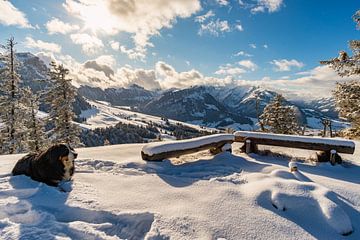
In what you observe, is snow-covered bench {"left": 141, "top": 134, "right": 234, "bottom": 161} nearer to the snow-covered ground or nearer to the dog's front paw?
the snow-covered ground

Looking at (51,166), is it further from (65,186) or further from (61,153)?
(65,186)

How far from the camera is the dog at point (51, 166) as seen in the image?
7305 mm

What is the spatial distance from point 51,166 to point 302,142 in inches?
363

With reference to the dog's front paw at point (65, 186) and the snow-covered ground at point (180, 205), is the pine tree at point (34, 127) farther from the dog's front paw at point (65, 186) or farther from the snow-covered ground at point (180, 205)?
the dog's front paw at point (65, 186)

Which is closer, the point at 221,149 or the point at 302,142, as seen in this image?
the point at 302,142

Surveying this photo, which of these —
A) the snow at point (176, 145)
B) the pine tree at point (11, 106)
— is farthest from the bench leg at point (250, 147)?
the pine tree at point (11, 106)

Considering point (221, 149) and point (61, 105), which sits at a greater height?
point (61, 105)

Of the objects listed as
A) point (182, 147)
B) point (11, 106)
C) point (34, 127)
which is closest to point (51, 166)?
point (182, 147)

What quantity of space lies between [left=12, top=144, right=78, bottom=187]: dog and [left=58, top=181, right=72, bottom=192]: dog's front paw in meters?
0.14

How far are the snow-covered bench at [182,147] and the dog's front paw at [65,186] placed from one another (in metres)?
3.00

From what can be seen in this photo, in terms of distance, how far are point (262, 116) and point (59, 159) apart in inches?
1292

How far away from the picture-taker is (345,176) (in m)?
9.04

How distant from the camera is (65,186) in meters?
7.07

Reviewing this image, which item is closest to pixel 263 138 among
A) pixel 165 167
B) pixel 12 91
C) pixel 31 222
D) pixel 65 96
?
pixel 165 167
